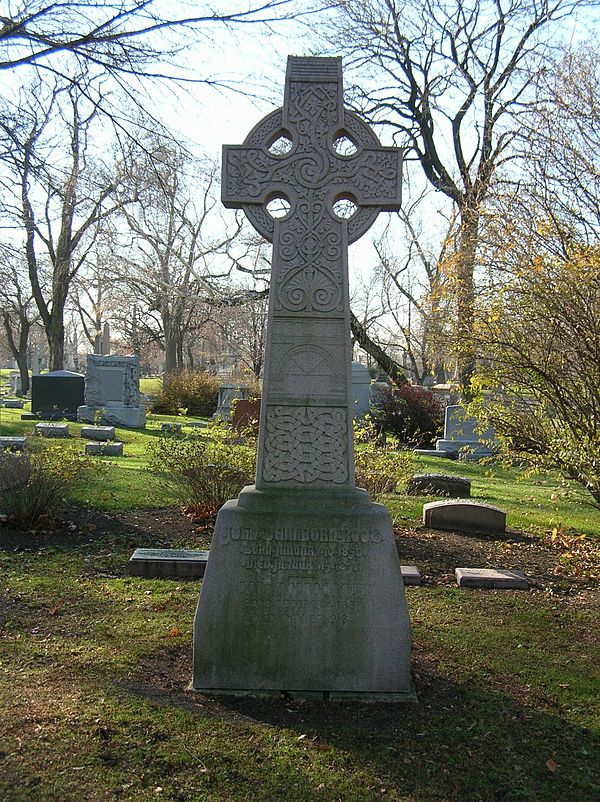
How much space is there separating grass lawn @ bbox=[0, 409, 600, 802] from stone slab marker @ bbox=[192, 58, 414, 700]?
23cm

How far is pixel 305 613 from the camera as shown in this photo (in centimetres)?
404

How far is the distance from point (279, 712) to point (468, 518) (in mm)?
5230

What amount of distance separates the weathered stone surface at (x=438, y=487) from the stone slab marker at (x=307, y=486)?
278 inches

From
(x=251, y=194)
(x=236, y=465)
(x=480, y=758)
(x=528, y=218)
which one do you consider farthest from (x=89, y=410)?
(x=480, y=758)

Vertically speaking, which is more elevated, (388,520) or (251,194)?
(251,194)

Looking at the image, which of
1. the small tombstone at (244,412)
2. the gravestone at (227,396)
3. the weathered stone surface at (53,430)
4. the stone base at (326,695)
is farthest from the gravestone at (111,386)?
the stone base at (326,695)

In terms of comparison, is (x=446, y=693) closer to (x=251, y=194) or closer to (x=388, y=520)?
(x=388, y=520)

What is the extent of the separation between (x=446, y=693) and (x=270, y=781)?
52.5 inches

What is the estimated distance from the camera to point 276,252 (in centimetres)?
439

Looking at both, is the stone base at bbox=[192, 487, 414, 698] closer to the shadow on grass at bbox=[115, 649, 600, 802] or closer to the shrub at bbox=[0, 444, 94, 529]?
the shadow on grass at bbox=[115, 649, 600, 802]

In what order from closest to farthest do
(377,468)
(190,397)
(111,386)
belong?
(377,468) < (111,386) < (190,397)

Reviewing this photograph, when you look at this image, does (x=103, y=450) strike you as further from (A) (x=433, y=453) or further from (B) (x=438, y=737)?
(B) (x=438, y=737)

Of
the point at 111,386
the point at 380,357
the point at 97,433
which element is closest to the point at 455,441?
the point at 380,357

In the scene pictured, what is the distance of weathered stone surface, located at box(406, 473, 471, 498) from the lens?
11.1m
